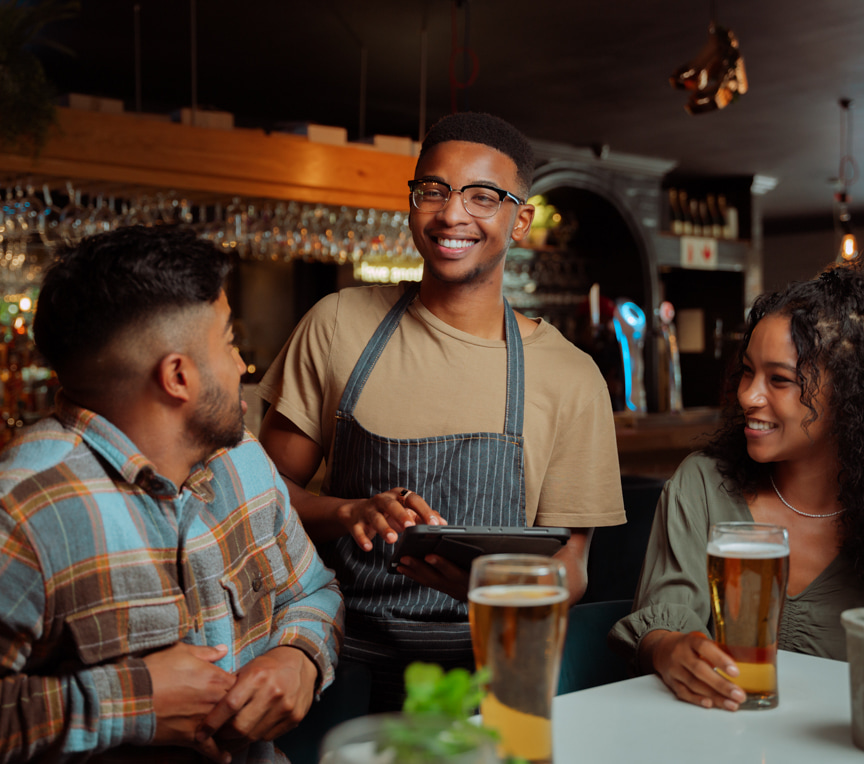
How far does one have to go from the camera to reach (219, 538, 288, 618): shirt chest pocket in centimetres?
130

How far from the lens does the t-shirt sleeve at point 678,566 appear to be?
1.38m

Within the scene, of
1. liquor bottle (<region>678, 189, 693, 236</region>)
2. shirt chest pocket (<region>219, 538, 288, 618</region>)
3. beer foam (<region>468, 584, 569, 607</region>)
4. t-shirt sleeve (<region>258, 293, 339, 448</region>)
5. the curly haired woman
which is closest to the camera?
beer foam (<region>468, 584, 569, 607</region>)

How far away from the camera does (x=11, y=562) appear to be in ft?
3.44

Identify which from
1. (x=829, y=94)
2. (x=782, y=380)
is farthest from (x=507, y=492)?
(x=829, y=94)

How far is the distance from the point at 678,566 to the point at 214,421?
0.79 m

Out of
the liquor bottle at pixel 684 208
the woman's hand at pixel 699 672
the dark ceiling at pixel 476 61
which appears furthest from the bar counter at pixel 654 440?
the liquor bottle at pixel 684 208

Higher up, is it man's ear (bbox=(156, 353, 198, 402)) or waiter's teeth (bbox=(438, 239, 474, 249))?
waiter's teeth (bbox=(438, 239, 474, 249))

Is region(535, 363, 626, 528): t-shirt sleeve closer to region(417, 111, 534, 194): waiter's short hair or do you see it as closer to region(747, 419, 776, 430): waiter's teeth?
region(747, 419, 776, 430): waiter's teeth

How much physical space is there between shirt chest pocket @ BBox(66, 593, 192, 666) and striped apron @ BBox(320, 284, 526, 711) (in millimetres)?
541

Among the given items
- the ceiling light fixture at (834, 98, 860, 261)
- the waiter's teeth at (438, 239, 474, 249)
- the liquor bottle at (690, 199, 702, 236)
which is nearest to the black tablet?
the waiter's teeth at (438, 239, 474, 249)

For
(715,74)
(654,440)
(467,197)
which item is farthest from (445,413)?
(654,440)

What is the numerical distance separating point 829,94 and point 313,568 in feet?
18.4

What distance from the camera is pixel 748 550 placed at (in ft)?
3.50

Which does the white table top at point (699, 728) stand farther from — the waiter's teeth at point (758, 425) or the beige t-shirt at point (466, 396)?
the beige t-shirt at point (466, 396)
